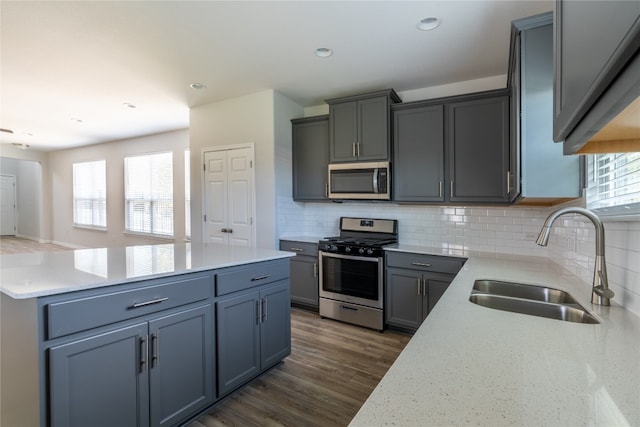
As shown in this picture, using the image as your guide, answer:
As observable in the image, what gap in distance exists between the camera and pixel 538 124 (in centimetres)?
175

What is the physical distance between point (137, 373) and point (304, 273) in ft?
7.82

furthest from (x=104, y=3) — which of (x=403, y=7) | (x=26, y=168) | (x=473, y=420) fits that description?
(x=26, y=168)

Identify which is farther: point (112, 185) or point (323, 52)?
point (112, 185)

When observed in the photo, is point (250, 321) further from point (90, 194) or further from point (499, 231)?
point (90, 194)

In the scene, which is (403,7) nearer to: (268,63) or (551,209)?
(268,63)

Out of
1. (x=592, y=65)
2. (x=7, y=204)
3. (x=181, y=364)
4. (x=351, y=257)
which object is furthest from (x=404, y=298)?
(x=7, y=204)

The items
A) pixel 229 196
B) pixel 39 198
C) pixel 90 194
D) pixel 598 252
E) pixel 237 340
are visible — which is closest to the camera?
pixel 598 252

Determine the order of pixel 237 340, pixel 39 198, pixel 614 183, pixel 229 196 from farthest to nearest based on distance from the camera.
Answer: pixel 39 198, pixel 229 196, pixel 237 340, pixel 614 183

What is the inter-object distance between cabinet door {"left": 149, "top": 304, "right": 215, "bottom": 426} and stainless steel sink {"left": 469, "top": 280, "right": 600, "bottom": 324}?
A: 60.1 inches

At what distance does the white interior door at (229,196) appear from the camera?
4.09 meters

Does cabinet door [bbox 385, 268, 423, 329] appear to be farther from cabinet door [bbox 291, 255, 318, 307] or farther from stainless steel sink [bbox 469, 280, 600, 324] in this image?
stainless steel sink [bbox 469, 280, 600, 324]

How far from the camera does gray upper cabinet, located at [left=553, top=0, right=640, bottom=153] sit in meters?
0.39

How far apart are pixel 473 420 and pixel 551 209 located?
→ 3049mm

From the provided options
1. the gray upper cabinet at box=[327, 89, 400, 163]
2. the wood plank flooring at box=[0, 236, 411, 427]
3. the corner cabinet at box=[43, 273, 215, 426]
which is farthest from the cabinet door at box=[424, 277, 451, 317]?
the corner cabinet at box=[43, 273, 215, 426]
